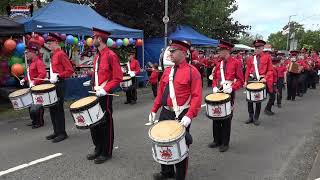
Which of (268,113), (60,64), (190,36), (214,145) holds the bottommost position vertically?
(268,113)

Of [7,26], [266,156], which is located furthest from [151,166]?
[7,26]

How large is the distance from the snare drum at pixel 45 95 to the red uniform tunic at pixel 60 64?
31cm

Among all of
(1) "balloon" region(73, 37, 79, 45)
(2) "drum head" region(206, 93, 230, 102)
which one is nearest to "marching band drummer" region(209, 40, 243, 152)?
(2) "drum head" region(206, 93, 230, 102)

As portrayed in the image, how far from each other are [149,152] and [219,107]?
1.39m

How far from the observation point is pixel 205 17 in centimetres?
3519

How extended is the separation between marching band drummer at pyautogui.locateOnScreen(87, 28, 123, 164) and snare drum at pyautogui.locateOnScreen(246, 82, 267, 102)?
12.3 ft

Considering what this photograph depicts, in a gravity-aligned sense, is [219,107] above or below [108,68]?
below

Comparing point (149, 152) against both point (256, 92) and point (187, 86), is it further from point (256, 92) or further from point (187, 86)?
point (256, 92)

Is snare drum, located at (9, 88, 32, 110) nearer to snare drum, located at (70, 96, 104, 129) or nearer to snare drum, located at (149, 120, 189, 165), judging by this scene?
snare drum, located at (70, 96, 104, 129)

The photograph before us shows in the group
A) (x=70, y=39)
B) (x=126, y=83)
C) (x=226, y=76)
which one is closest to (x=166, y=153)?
(x=226, y=76)

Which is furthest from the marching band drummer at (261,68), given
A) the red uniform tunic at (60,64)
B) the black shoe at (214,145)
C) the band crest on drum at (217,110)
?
the red uniform tunic at (60,64)

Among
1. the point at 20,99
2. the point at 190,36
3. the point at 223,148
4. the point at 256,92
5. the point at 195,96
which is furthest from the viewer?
the point at 190,36

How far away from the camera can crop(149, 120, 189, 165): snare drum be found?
4652 mm

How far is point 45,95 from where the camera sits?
7551 mm
